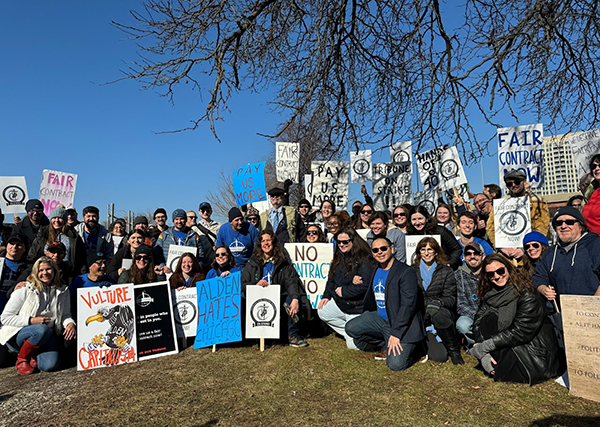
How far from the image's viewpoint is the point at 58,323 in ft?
18.1

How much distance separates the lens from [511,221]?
19.7 feet

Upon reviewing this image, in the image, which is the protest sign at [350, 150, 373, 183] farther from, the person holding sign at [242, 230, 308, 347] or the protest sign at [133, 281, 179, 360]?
the protest sign at [133, 281, 179, 360]

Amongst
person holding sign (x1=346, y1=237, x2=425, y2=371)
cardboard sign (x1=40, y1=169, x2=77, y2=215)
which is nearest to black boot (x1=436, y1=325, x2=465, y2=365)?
person holding sign (x1=346, y1=237, x2=425, y2=371)

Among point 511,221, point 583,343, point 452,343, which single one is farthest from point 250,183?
point 583,343

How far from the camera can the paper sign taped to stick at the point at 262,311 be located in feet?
19.4

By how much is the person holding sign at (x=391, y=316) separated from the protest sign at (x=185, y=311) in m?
2.27

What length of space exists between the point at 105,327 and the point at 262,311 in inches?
82.1

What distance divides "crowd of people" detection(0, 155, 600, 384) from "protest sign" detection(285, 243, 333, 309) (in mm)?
221

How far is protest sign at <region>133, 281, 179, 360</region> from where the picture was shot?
225 inches

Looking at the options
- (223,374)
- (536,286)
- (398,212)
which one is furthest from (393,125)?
(223,374)

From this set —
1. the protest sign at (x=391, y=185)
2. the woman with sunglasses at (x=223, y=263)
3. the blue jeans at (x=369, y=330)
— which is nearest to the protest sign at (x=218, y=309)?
the woman with sunglasses at (x=223, y=263)

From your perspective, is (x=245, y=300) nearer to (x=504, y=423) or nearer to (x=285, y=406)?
(x=285, y=406)

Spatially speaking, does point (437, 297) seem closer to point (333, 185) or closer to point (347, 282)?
point (347, 282)

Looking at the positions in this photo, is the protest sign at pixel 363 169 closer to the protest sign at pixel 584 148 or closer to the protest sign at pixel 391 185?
the protest sign at pixel 391 185
